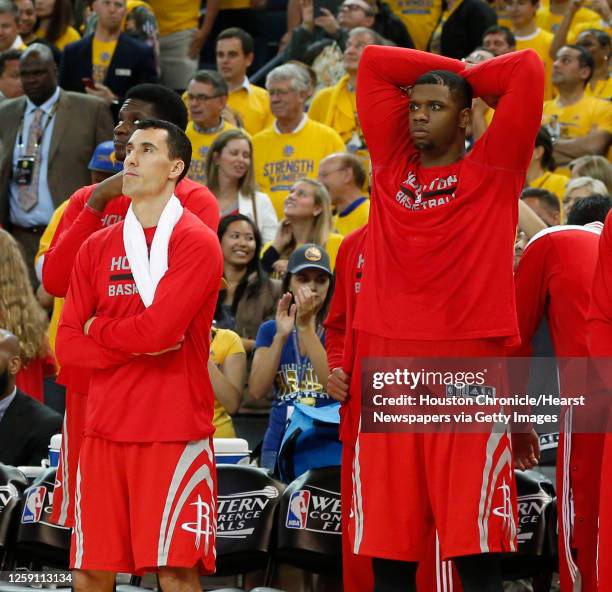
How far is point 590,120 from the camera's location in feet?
34.3

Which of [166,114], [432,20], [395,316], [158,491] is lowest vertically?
[158,491]

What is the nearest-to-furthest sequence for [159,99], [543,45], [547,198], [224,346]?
1. [159,99]
2. [224,346]
3. [547,198]
4. [543,45]

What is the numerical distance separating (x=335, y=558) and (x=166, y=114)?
2.07 m

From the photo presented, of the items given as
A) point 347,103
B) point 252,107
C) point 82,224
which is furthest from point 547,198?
point 252,107

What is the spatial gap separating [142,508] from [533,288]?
1.85m

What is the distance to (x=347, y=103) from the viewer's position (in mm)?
11180

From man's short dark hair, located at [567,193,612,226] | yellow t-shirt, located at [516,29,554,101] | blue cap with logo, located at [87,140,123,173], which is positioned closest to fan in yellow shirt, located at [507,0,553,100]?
yellow t-shirt, located at [516,29,554,101]

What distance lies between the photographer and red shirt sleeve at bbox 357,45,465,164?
519 centimetres

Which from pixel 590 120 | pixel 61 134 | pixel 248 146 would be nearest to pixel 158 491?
pixel 248 146

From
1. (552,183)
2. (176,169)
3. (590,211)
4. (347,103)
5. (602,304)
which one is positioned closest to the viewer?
(602,304)

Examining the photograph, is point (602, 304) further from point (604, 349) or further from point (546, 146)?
point (546, 146)

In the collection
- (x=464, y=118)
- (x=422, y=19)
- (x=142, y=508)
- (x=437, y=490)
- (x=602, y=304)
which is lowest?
(x=142, y=508)

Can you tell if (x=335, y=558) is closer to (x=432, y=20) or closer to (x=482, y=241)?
(x=482, y=241)

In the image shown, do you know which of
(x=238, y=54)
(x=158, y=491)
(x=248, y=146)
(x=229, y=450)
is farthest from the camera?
(x=238, y=54)
